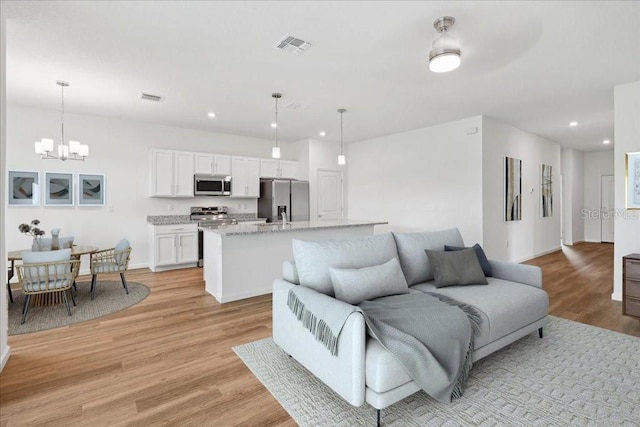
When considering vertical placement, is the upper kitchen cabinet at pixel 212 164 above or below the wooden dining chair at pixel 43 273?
above

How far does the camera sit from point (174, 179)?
19.4ft

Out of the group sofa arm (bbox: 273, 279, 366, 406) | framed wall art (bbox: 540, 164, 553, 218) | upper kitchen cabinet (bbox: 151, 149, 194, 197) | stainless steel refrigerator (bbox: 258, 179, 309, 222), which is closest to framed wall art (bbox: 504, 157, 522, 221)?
framed wall art (bbox: 540, 164, 553, 218)

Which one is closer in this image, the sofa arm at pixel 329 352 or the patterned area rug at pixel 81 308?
the sofa arm at pixel 329 352

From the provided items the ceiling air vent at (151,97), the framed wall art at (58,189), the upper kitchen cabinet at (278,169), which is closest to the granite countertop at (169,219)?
the framed wall art at (58,189)

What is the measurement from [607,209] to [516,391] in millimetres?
9882

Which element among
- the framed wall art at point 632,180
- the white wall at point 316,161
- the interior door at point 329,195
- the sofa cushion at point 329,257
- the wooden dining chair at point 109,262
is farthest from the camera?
the interior door at point 329,195

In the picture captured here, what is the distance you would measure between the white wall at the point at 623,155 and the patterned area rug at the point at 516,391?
1707mm

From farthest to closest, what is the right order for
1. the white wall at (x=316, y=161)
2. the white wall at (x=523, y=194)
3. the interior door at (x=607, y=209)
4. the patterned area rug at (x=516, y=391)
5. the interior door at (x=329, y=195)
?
the interior door at (x=607, y=209) < the interior door at (x=329, y=195) < the white wall at (x=316, y=161) < the white wall at (x=523, y=194) < the patterned area rug at (x=516, y=391)

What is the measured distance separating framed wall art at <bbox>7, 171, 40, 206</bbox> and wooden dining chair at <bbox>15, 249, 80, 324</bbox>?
7.72 ft

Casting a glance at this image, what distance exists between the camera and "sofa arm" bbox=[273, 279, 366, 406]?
5.75 feet

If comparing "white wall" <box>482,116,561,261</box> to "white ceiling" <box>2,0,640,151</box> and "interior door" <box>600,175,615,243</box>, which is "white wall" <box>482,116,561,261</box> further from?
"interior door" <box>600,175,615,243</box>

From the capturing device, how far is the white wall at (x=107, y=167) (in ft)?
16.2

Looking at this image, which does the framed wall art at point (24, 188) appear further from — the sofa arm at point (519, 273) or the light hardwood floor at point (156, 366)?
the sofa arm at point (519, 273)

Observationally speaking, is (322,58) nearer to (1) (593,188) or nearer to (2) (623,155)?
(2) (623,155)
